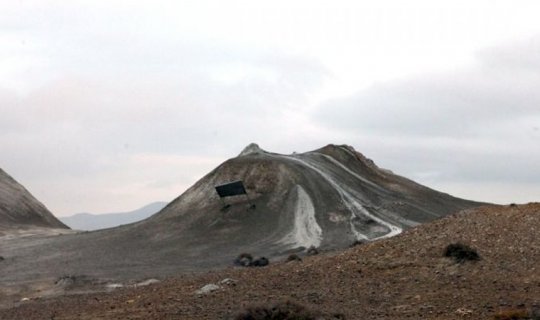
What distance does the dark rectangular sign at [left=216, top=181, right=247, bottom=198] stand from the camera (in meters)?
54.3

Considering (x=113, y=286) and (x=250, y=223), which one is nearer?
(x=113, y=286)

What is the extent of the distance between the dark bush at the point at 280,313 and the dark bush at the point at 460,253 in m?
7.04

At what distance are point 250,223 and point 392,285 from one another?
96.6ft

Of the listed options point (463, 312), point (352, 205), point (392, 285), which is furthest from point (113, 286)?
point (352, 205)

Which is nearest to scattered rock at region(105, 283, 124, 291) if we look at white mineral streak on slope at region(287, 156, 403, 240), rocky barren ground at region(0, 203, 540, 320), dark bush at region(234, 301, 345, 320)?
rocky barren ground at region(0, 203, 540, 320)

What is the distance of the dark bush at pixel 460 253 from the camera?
22.8 metres

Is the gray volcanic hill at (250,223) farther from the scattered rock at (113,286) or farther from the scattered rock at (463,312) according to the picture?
the scattered rock at (463,312)

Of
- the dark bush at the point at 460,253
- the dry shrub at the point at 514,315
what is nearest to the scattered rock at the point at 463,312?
the dry shrub at the point at 514,315

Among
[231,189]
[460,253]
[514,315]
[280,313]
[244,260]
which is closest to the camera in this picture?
[514,315]

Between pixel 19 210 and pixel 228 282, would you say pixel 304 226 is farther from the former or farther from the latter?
pixel 19 210

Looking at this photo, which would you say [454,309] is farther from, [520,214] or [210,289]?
[520,214]

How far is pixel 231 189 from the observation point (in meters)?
54.6

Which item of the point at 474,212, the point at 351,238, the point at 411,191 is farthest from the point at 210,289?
the point at 411,191

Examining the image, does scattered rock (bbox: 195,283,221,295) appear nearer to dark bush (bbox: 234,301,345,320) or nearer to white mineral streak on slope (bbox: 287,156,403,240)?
dark bush (bbox: 234,301,345,320)
